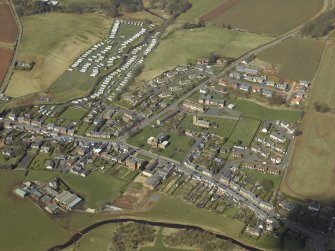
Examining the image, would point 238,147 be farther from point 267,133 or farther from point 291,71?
point 291,71

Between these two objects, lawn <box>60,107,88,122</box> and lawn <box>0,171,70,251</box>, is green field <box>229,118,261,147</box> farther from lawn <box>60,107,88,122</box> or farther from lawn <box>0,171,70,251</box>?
lawn <box>0,171,70,251</box>

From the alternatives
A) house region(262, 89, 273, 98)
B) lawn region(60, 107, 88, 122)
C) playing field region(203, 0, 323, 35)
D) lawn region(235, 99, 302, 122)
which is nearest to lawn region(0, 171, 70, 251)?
lawn region(60, 107, 88, 122)

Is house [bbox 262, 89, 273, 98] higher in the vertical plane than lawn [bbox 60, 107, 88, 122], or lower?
higher

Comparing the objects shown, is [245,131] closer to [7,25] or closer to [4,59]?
[4,59]

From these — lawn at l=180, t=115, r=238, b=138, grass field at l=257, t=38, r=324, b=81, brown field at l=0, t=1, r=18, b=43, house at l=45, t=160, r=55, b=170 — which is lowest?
house at l=45, t=160, r=55, b=170

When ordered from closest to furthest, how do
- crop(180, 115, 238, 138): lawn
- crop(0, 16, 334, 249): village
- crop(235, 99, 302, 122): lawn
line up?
crop(0, 16, 334, 249): village → crop(180, 115, 238, 138): lawn → crop(235, 99, 302, 122): lawn

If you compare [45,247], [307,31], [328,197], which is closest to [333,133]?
[328,197]

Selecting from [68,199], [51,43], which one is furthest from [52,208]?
[51,43]
